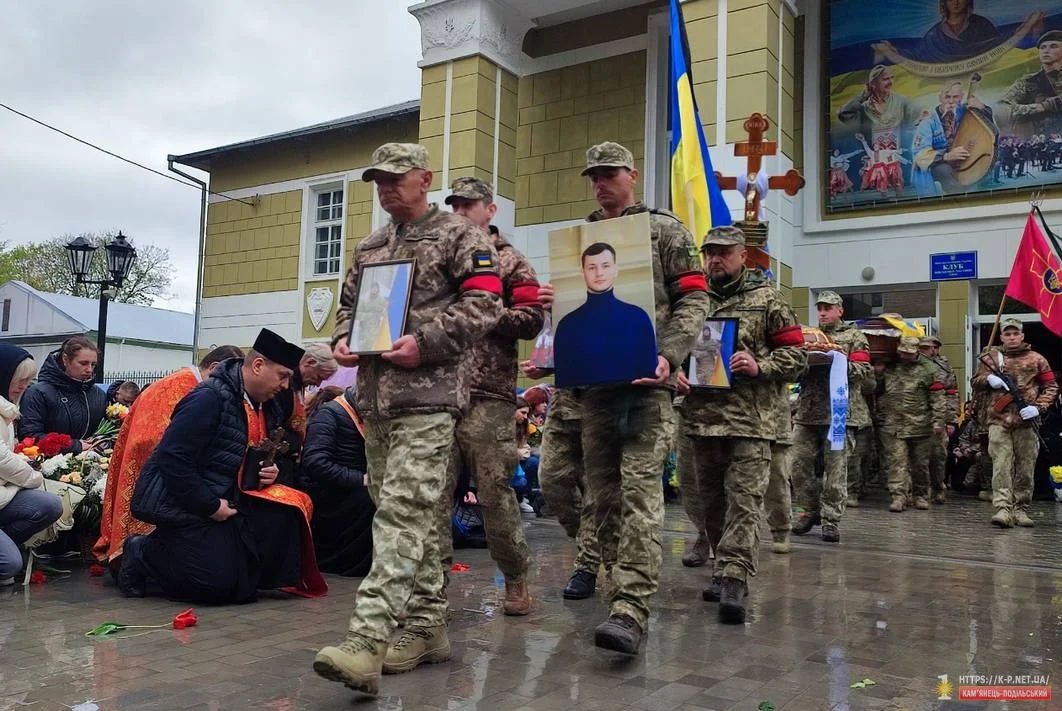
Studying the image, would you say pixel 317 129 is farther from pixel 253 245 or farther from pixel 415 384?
pixel 415 384

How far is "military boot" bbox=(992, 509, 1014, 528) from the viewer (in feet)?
28.6

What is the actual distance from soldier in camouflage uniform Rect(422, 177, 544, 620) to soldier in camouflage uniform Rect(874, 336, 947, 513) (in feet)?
24.1

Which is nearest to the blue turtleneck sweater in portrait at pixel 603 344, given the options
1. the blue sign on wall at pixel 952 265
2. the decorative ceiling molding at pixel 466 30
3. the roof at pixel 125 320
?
the blue sign on wall at pixel 952 265

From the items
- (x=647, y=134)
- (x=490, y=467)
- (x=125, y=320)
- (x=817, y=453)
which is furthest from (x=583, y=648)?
(x=125, y=320)

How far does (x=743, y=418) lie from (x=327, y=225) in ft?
50.6

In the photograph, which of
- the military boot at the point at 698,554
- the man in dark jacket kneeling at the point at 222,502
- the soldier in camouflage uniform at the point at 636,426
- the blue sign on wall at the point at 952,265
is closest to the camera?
the soldier in camouflage uniform at the point at 636,426

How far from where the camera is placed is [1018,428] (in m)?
9.19

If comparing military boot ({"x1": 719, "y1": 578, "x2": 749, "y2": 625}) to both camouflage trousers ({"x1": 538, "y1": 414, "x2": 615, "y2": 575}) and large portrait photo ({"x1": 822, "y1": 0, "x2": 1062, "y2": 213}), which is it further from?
large portrait photo ({"x1": 822, "y1": 0, "x2": 1062, "y2": 213})

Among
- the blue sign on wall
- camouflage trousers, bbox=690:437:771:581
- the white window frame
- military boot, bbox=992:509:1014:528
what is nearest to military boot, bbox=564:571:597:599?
camouflage trousers, bbox=690:437:771:581

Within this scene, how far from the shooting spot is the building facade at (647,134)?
12570 millimetres

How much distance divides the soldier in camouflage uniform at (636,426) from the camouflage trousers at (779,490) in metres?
2.11

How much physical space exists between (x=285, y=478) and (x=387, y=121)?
1337cm

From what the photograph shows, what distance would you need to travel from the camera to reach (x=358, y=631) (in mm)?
3121

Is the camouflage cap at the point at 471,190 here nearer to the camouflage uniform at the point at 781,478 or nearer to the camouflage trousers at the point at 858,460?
the camouflage uniform at the point at 781,478
